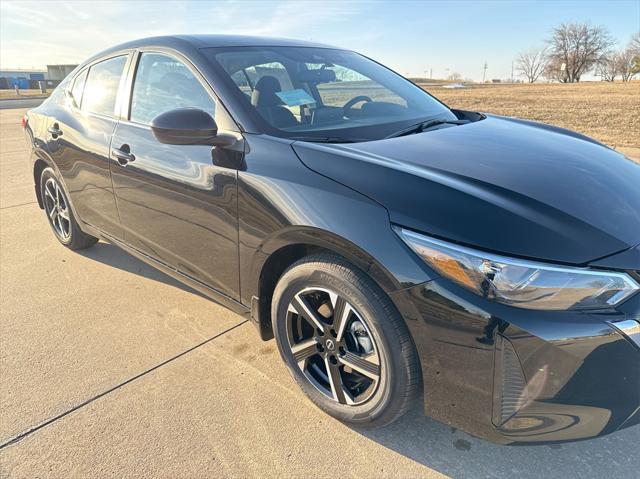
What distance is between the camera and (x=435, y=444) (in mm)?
2057

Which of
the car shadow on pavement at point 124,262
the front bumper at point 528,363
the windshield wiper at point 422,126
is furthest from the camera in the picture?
the car shadow on pavement at point 124,262

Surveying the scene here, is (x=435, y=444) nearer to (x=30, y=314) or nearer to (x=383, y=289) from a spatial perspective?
(x=383, y=289)

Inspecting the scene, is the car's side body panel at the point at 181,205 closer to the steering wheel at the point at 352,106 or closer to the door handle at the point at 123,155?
the door handle at the point at 123,155

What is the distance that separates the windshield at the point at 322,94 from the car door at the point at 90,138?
99 centimetres

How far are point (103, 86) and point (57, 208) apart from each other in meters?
1.41

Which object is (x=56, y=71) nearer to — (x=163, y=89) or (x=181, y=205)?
(x=163, y=89)

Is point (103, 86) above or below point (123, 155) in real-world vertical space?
above

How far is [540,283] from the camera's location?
1557 mm

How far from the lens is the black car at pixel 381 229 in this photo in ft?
5.17

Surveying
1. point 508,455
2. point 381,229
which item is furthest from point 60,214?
point 508,455

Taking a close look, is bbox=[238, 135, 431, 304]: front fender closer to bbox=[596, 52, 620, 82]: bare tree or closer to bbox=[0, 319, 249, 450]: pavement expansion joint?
bbox=[0, 319, 249, 450]: pavement expansion joint

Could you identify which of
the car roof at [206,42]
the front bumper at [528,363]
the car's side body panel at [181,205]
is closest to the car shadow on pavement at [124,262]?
the car's side body panel at [181,205]

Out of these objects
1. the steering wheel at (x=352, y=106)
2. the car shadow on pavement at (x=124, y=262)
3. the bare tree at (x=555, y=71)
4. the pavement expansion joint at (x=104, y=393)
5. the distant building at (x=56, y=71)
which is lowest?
the pavement expansion joint at (x=104, y=393)

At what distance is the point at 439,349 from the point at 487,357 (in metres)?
0.16
